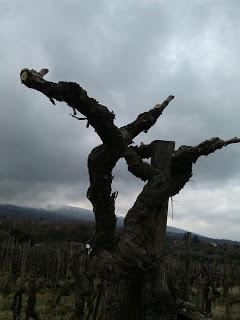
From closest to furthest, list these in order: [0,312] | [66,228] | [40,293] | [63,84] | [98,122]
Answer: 1. [63,84]
2. [98,122]
3. [0,312]
4. [40,293]
5. [66,228]

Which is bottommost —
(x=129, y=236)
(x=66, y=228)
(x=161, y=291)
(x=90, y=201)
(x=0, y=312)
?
(x=0, y=312)

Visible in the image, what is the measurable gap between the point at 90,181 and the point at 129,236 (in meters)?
0.81

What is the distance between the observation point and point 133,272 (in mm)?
4805

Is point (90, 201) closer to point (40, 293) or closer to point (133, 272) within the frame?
point (133, 272)

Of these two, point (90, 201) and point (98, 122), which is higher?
point (98, 122)

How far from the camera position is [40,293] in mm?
18641

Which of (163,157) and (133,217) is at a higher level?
(163,157)

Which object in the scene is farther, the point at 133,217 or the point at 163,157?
the point at 163,157

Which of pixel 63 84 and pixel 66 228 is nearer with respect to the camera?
pixel 63 84

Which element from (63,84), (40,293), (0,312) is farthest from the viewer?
(40,293)

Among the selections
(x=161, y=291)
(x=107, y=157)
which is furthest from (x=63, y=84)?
(x=161, y=291)

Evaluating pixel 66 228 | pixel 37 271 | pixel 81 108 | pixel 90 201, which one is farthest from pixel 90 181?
pixel 66 228

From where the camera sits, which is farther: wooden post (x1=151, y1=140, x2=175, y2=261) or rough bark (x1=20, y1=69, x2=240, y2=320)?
wooden post (x1=151, y1=140, x2=175, y2=261)

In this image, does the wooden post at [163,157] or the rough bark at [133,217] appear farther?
the wooden post at [163,157]
